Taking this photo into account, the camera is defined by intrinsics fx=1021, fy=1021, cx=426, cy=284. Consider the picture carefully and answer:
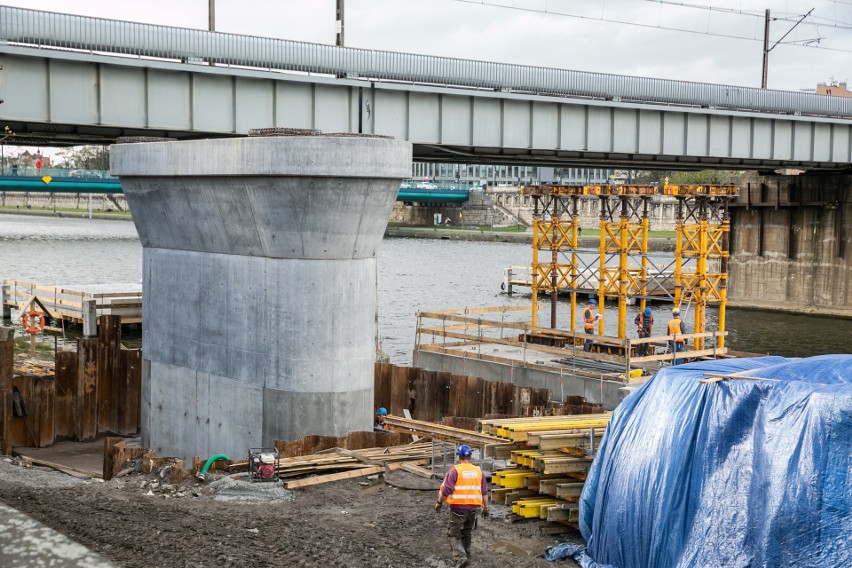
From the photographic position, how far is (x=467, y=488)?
1216 centimetres

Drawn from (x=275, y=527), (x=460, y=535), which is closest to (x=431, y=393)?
(x=275, y=527)

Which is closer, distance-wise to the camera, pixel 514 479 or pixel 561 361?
pixel 514 479

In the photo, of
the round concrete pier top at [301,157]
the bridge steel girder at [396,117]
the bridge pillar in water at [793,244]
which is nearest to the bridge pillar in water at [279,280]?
the round concrete pier top at [301,157]

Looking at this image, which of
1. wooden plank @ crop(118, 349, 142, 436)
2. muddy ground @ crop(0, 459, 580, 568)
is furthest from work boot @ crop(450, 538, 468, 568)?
wooden plank @ crop(118, 349, 142, 436)

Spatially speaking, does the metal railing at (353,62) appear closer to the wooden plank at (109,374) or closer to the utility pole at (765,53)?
the wooden plank at (109,374)

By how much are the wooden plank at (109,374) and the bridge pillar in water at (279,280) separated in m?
5.71

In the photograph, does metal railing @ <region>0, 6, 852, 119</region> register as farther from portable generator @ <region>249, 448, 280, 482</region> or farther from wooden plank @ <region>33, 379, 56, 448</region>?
portable generator @ <region>249, 448, 280, 482</region>

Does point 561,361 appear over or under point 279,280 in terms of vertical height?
under

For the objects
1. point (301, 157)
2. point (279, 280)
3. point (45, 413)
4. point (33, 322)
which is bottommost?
point (45, 413)

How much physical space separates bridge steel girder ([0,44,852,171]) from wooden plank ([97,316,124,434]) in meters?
6.10

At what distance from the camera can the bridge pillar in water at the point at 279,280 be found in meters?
18.3

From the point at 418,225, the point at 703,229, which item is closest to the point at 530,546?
the point at 703,229

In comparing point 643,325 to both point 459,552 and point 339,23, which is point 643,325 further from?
point 459,552

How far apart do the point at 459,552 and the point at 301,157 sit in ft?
27.0
